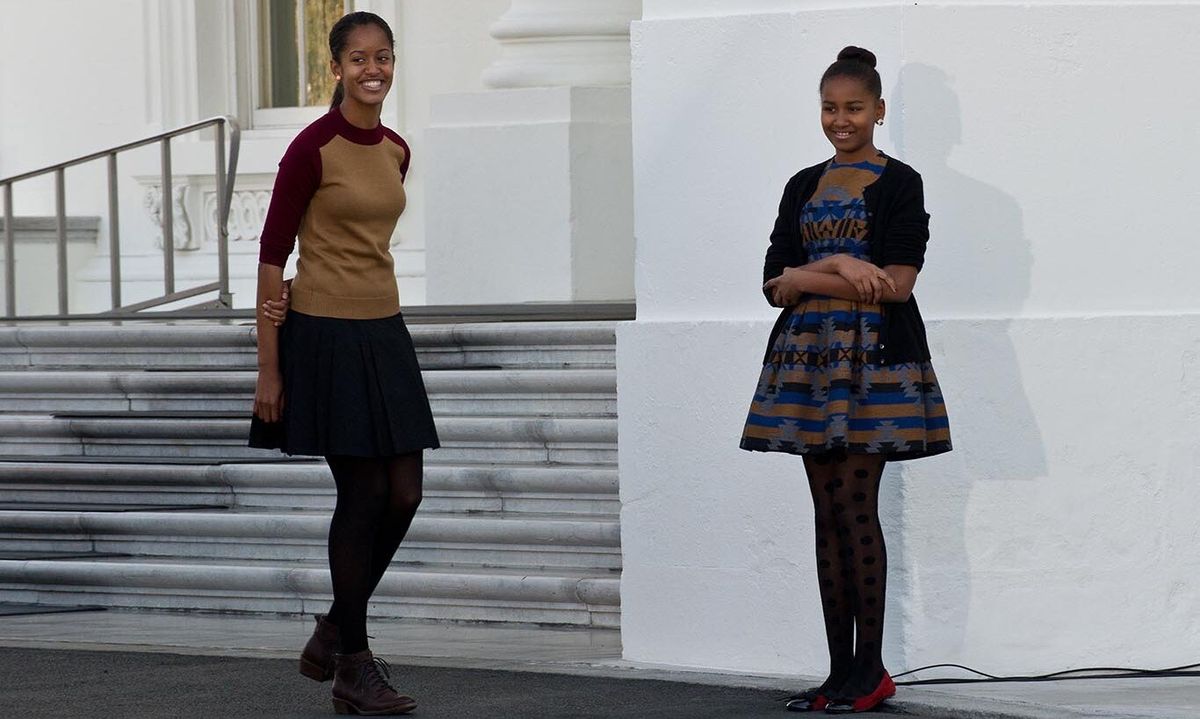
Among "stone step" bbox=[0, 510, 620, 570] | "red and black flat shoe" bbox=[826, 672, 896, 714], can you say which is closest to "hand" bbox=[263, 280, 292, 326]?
"red and black flat shoe" bbox=[826, 672, 896, 714]

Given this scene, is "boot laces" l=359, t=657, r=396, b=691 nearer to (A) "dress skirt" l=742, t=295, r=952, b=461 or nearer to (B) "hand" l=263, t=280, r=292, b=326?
(B) "hand" l=263, t=280, r=292, b=326

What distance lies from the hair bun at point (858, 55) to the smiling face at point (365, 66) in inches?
46.1

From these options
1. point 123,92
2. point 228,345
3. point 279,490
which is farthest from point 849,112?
point 123,92

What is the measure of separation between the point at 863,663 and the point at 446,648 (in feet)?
6.31

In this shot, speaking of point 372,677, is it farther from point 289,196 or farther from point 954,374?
point 954,374

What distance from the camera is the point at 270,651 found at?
740 centimetres

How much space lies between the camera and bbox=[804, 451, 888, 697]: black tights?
238 inches

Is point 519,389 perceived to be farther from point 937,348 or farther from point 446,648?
point 937,348


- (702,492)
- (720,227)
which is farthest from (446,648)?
(720,227)

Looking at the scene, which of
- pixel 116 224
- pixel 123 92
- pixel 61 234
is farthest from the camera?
pixel 123 92

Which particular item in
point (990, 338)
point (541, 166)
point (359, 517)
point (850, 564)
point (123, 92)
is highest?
point (123, 92)

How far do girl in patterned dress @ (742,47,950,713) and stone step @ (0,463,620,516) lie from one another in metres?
2.42

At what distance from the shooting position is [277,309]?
20.1 ft

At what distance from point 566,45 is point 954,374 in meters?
5.51
